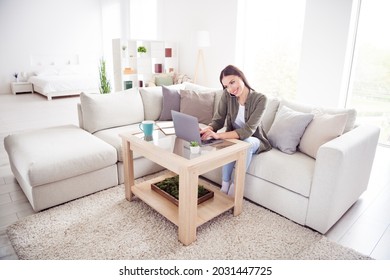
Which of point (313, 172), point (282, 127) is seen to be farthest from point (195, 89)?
point (313, 172)

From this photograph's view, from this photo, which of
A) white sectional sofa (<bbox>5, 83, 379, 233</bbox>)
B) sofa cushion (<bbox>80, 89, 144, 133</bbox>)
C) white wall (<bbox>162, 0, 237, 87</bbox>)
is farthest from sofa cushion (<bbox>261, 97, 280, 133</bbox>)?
white wall (<bbox>162, 0, 237, 87</bbox>)

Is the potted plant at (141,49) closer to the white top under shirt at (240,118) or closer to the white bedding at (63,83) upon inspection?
the white bedding at (63,83)

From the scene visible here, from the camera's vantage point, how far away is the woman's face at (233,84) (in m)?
2.06

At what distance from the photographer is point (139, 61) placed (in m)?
5.32

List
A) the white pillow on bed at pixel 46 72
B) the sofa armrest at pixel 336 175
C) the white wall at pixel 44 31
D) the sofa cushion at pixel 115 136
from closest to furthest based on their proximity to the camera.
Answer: the sofa armrest at pixel 336 175
the sofa cushion at pixel 115 136
the white wall at pixel 44 31
the white pillow on bed at pixel 46 72

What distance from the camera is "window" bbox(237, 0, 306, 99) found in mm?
4168

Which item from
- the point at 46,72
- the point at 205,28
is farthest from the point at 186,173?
the point at 46,72

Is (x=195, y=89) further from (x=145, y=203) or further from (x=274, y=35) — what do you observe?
(x=274, y=35)

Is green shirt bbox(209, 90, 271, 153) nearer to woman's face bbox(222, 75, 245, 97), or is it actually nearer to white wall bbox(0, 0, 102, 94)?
woman's face bbox(222, 75, 245, 97)

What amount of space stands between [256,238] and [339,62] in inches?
107

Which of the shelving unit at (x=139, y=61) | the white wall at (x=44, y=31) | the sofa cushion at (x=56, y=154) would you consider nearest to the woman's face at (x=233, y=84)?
the sofa cushion at (x=56, y=154)

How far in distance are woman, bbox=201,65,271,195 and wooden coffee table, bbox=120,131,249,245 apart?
0.11 meters

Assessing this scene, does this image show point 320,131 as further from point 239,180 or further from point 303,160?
point 239,180

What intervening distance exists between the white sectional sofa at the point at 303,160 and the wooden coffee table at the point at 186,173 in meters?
0.27
